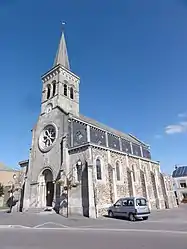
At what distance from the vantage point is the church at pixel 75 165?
20141mm

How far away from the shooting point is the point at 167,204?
30.3 meters

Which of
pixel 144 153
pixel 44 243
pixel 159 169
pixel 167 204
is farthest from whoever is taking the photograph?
pixel 144 153

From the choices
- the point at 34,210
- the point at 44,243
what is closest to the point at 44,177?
the point at 34,210

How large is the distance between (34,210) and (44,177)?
4052 millimetres

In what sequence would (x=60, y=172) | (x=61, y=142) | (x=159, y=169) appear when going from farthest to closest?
(x=159, y=169) < (x=61, y=142) < (x=60, y=172)

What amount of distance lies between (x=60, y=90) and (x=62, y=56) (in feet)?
28.3

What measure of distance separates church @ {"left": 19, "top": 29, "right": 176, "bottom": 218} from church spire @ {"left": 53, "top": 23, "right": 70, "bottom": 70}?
201 millimetres

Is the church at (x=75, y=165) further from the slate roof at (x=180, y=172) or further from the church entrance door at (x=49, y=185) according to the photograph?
the slate roof at (x=180, y=172)

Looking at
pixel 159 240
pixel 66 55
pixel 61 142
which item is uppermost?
pixel 66 55

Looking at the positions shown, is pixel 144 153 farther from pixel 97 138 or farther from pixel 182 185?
pixel 182 185

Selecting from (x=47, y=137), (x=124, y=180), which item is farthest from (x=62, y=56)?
(x=124, y=180)

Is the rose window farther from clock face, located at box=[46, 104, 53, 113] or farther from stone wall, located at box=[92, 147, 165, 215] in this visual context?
stone wall, located at box=[92, 147, 165, 215]

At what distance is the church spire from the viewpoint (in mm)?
33500

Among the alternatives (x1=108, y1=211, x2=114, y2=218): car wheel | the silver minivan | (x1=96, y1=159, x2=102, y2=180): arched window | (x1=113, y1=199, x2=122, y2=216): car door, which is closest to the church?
(x1=96, y1=159, x2=102, y2=180): arched window
